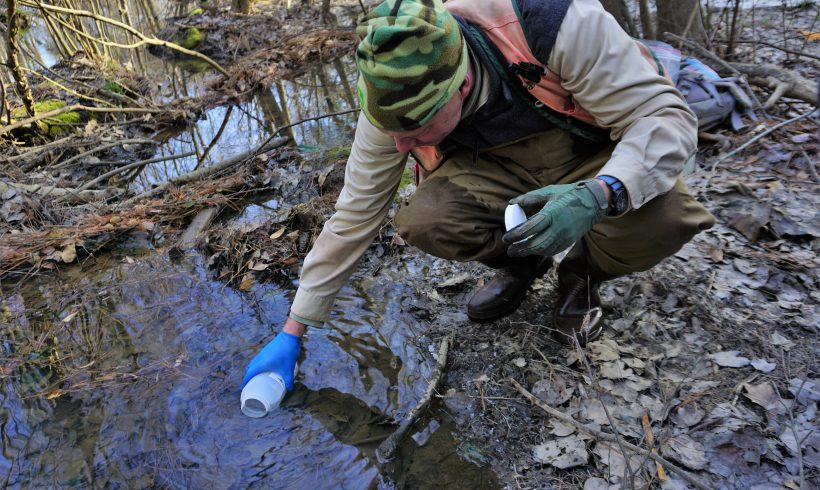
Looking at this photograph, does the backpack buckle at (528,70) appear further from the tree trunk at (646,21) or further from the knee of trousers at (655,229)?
the tree trunk at (646,21)

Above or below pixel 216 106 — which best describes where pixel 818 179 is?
above

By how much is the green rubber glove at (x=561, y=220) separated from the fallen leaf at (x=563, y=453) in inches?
29.0

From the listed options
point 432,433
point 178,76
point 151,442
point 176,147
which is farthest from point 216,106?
point 432,433

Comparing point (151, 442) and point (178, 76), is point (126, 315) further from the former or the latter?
point (178, 76)

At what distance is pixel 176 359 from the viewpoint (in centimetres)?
262

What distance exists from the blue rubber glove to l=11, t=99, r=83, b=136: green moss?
5388mm

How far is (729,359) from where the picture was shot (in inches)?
82.3

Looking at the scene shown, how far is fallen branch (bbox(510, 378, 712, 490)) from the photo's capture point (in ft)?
5.10

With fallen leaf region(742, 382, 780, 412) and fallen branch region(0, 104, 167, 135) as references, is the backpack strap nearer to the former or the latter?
fallen leaf region(742, 382, 780, 412)

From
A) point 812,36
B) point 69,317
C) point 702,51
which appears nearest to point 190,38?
point 69,317

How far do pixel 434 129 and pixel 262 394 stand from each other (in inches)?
50.1

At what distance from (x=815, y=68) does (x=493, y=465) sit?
4.09 m

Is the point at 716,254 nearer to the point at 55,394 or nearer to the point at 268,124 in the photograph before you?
the point at 55,394

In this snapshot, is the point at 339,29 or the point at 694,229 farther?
the point at 339,29
